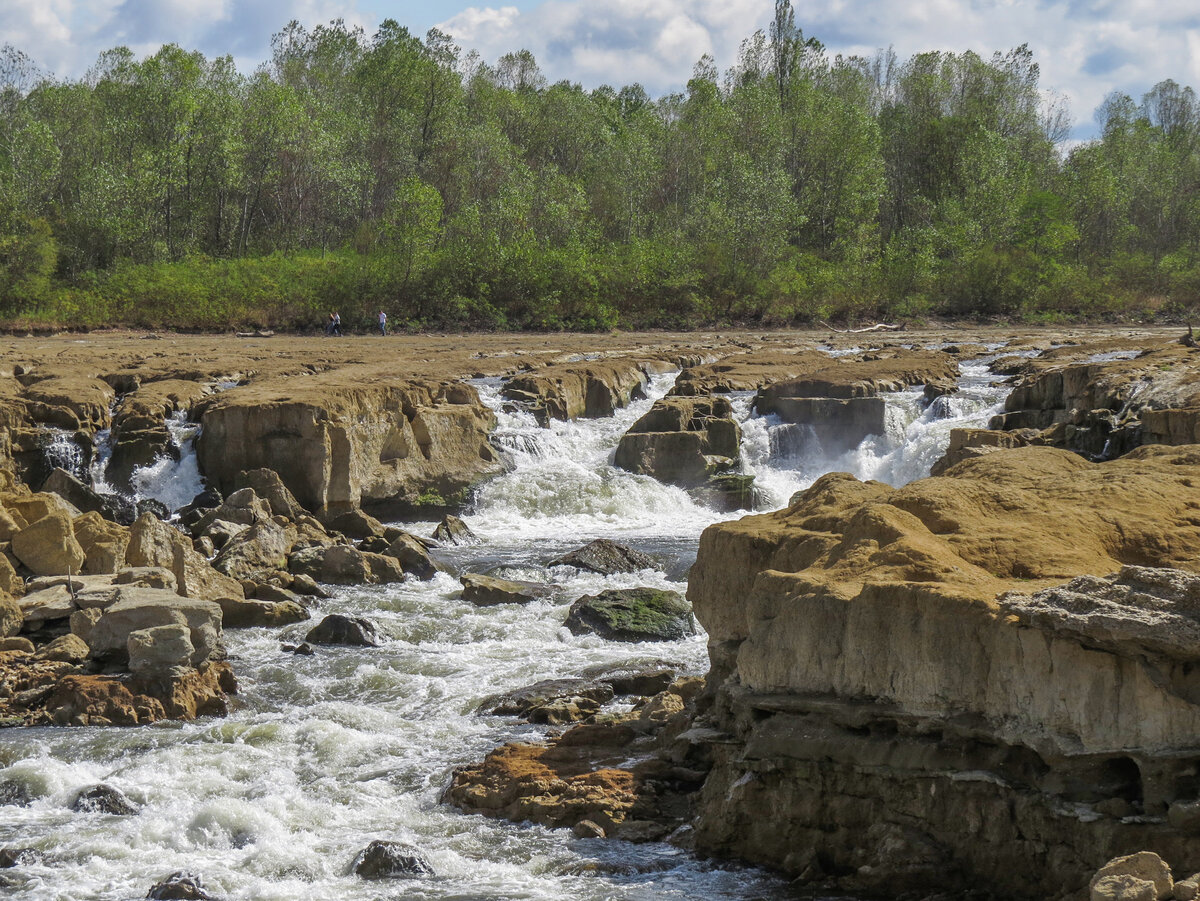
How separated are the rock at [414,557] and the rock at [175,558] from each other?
262 centimetres

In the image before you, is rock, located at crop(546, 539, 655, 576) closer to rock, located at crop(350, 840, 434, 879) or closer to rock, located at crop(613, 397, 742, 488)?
rock, located at crop(613, 397, 742, 488)

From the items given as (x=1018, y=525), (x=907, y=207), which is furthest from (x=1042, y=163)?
(x=1018, y=525)

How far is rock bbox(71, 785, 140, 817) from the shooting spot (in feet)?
28.0

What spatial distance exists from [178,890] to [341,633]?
20.1 ft

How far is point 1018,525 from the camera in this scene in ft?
25.3

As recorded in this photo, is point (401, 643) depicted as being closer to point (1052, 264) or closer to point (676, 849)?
point (676, 849)

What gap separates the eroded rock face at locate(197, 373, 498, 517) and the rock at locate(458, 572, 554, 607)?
4.77 metres

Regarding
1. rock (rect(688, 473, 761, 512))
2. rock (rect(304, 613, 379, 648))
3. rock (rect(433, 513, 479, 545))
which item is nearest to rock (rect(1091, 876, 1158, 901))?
rock (rect(304, 613, 379, 648))

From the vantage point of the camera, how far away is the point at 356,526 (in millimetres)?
18469

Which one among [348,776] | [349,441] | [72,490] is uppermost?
[349,441]

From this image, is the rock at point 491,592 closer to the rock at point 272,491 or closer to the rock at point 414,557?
the rock at point 414,557

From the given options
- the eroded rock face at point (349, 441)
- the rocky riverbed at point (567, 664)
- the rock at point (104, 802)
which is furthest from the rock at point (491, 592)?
the rock at point (104, 802)

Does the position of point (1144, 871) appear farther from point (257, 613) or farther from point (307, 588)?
point (307, 588)

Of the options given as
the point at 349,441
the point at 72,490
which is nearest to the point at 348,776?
the point at 72,490
